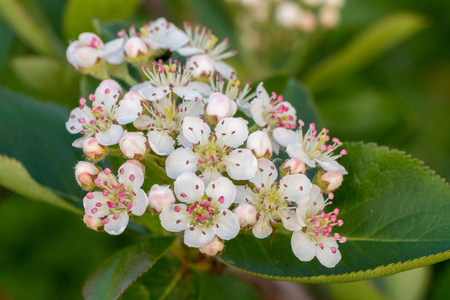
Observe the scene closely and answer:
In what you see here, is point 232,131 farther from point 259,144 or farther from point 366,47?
point 366,47

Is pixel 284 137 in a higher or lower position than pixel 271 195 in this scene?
higher

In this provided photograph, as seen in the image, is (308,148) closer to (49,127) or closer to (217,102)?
(217,102)

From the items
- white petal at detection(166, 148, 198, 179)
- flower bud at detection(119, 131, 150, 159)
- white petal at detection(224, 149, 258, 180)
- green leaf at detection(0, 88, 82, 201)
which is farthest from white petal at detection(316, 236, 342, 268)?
green leaf at detection(0, 88, 82, 201)

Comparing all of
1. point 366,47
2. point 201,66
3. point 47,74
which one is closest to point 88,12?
point 47,74

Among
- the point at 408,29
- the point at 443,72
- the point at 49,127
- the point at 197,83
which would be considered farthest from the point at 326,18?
the point at 49,127

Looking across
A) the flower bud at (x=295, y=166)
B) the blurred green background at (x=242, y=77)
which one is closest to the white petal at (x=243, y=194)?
the flower bud at (x=295, y=166)

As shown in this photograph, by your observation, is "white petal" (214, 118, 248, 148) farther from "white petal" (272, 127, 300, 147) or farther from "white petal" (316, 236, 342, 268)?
"white petal" (316, 236, 342, 268)
